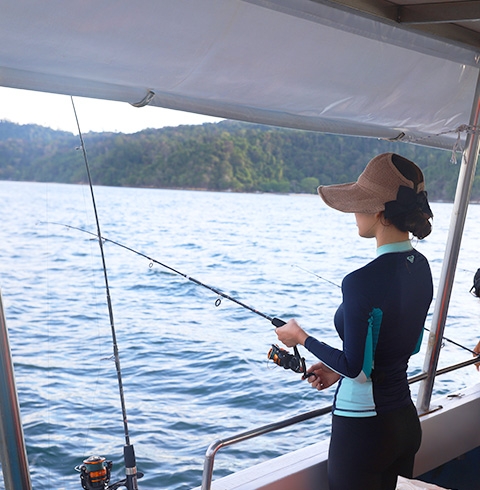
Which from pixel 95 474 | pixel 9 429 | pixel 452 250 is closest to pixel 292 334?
pixel 95 474

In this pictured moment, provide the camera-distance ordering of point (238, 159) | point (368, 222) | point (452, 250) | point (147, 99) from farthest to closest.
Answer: point (238, 159)
point (452, 250)
point (147, 99)
point (368, 222)

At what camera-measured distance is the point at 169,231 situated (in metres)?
24.4

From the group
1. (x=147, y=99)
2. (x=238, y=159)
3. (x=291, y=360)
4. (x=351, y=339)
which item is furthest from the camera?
(x=238, y=159)

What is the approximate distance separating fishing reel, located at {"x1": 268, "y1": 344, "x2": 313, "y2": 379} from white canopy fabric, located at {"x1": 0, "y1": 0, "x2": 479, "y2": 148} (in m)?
0.71

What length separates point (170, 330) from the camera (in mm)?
11789

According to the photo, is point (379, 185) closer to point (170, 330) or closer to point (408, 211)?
point (408, 211)

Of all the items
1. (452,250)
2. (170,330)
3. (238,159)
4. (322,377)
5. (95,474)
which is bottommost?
(170,330)

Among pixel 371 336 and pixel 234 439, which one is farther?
pixel 234 439

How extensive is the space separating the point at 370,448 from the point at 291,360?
0.34 meters

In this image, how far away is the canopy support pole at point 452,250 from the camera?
2125 mm

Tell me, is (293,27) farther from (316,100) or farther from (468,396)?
(468,396)

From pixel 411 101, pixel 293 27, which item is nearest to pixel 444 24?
pixel 411 101

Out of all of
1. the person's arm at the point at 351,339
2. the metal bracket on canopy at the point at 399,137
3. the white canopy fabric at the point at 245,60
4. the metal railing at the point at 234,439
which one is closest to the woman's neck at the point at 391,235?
the person's arm at the point at 351,339

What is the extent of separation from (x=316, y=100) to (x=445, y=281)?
36.8 inches
